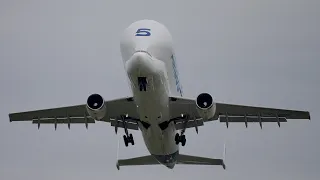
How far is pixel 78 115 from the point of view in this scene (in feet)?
158

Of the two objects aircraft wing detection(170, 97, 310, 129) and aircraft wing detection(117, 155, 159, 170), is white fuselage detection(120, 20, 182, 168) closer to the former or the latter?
aircraft wing detection(170, 97, 310, 129)

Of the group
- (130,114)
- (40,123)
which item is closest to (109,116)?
(130,114)

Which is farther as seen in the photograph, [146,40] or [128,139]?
[128,139]

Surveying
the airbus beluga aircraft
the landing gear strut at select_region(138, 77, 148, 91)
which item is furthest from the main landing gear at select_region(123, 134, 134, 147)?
the landing gear strut at select_region(138, 77, 148, 91)

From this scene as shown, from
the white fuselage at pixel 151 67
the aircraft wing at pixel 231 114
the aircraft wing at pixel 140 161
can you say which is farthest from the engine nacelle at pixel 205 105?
the aircraft wing at pixel 140 161

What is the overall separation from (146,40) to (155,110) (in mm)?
3279

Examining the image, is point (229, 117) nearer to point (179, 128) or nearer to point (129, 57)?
point (179, 128)

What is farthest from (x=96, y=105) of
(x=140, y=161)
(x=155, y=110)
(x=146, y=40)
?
(x=140, y=161)

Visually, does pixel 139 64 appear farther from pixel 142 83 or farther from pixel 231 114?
pixel 231 114

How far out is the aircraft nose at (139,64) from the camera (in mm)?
38781

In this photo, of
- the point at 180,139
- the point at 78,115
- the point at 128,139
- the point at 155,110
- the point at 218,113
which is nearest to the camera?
the point at 155,110

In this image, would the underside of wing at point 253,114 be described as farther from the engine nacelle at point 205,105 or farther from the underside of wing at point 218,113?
the engine nacelle at point 205,105

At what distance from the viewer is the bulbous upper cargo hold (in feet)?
133

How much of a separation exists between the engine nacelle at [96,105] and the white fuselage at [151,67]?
5.30 feet
